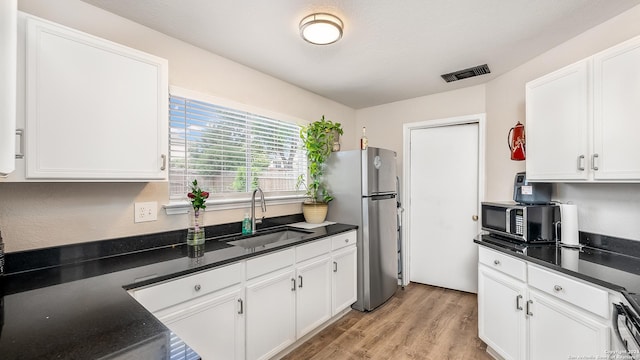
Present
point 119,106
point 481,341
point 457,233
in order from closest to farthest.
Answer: point 119,106
point 481,341
point 457,233

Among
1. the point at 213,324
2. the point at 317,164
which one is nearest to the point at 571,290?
the point at 213,324

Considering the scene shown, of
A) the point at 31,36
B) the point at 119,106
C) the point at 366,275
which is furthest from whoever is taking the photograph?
the point at 366,275

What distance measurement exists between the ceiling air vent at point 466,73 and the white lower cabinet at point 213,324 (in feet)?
9.31

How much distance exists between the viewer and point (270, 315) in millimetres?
1953

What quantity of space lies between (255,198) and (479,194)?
2.54 meters

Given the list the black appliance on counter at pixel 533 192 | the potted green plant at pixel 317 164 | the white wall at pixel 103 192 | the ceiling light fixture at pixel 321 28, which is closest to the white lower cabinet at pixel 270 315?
the white wall at pixel 103 192

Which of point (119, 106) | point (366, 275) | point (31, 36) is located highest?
point (31, 36)

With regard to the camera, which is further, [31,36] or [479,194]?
[479,194]

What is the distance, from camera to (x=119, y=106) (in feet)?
4.96

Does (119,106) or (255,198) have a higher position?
(119,106)

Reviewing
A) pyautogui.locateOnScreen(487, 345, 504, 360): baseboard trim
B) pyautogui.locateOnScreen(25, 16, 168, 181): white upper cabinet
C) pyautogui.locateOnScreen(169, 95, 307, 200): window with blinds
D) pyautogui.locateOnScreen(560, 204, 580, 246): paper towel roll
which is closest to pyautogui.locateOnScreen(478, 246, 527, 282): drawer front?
pyautogui.locateOnScreen(560, 204, 580, 246): paper towel roll

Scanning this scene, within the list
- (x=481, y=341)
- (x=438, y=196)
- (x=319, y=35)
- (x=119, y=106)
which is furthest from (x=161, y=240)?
(x=438, y=196)

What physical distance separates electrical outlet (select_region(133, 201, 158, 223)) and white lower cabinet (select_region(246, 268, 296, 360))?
86 centimetres

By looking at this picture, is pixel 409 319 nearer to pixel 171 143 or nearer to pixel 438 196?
pixel 438 196
